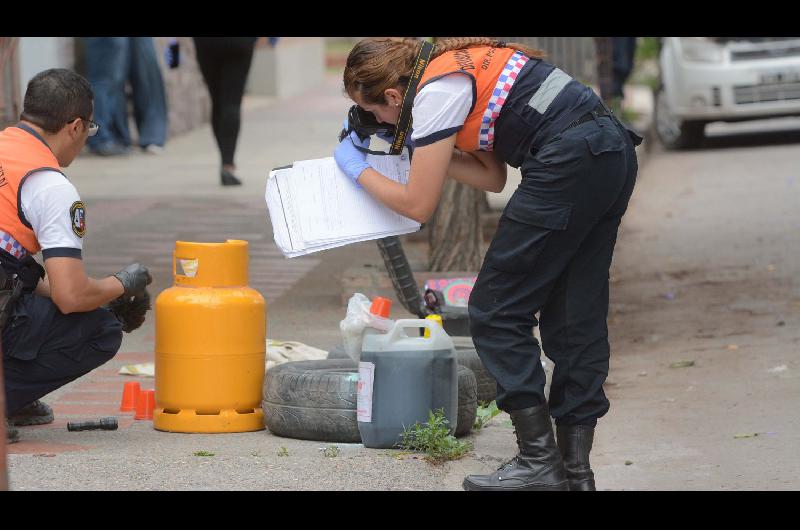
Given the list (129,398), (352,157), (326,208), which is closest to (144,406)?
(129,398)

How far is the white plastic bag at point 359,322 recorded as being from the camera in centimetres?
476

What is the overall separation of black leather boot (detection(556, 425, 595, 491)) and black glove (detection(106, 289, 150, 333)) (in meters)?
1.72

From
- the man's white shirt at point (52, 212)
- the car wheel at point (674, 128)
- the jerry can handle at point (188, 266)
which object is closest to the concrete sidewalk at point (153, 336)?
the jerry can handle at point (188, 266)

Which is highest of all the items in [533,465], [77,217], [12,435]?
[77,217]

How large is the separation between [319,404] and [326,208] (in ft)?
2.69

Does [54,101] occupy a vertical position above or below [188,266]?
above

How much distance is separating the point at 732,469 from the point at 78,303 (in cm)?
246

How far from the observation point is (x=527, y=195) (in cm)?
406

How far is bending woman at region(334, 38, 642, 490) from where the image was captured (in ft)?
13.2

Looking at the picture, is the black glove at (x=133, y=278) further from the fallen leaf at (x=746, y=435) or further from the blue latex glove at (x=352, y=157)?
the fallen leaf at (x=746, y=435)

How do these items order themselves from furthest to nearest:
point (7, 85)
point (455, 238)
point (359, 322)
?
point (7, 85) → point (455, 238) → point (359, 322)

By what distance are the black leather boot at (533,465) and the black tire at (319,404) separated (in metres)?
0.69

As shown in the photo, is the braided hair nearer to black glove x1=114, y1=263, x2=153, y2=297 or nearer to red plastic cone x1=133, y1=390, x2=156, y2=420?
black glove x1=114, y1=263, x2=153, y2=297

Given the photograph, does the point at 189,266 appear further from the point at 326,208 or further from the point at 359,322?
the point at 326,208
